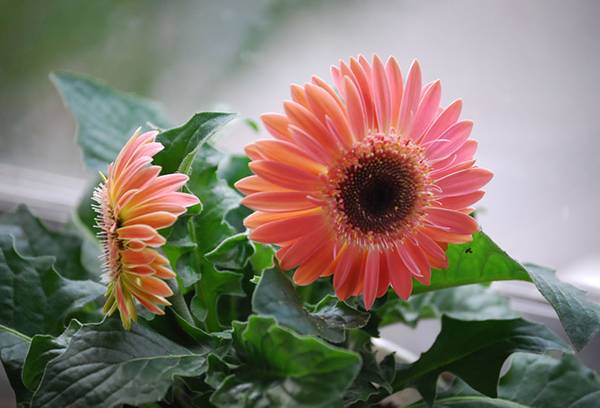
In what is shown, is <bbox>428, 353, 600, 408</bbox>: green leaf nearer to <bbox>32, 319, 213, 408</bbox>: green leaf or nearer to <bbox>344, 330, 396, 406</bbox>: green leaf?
<bbox>344, 330, 396, 406</bbox>: green leaf

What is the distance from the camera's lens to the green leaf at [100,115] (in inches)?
31.4

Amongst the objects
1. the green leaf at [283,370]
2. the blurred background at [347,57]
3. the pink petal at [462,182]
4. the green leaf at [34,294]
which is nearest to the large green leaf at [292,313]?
the green leaf at [283,370]

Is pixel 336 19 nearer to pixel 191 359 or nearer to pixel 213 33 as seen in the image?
pixel 213 33

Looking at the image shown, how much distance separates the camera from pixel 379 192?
533mm

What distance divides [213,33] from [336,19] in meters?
0.20

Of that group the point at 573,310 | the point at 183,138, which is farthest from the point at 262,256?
the point at 573,310

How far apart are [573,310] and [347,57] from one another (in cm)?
57

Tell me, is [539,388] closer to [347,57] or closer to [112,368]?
[112,368]

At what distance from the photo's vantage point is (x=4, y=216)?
0.85 metres

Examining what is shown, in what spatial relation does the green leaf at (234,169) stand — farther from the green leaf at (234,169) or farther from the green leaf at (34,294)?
the green leaf at (34,294)

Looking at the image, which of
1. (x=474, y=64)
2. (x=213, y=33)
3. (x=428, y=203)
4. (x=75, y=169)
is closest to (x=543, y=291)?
(x=428, y=203)

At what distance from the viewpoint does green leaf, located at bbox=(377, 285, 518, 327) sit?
0.80 m

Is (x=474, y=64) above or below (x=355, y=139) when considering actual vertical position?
above

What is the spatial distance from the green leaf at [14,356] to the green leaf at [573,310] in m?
0.46
